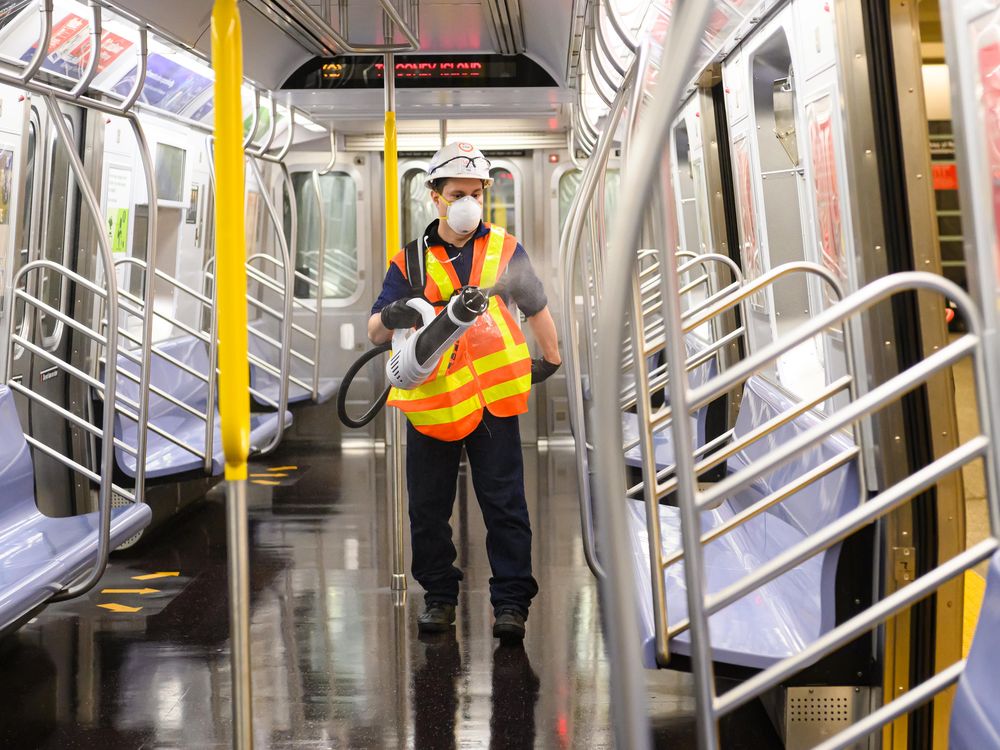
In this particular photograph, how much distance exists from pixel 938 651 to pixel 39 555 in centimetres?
284

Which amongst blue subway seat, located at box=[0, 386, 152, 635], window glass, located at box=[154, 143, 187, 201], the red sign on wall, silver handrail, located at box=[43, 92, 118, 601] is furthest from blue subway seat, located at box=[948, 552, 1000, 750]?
the red sign on wall

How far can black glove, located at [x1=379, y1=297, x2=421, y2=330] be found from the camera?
404 centimetres

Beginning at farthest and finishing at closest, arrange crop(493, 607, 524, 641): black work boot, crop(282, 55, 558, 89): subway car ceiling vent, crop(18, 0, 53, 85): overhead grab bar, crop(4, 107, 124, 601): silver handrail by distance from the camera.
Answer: crop(282, 55, 558, 89): subway car ceiling vent < crop(493, 607, 524, 641): black work boot < crop(4, 107, 124, 601): silver handrail < crop(18, 0, 53, 85): overhead grab bar

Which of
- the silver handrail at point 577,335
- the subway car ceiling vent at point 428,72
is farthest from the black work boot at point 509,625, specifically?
the subway car ceiling vent at point 428,72

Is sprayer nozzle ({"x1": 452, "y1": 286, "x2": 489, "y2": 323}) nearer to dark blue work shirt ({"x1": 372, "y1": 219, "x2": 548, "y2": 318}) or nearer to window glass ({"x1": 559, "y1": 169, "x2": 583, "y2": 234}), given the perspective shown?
dark blue work shirt ({"x1": 372, "y1": 219, "x2": 548, "y2": 318})

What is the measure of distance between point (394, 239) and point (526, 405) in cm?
105

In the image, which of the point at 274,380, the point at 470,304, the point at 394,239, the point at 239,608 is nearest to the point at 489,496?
the point at 470,304

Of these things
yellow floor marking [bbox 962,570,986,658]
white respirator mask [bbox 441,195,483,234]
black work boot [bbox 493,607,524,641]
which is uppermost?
white respirator mask [bbox 441,195,483,234]

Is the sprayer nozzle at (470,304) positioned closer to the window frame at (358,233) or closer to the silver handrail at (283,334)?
the silver handrail at (283,334)

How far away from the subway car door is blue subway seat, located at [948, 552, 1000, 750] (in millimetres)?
4307

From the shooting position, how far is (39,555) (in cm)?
386

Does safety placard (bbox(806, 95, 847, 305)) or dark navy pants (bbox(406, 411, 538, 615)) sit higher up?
safety placard (bbox(806, 95, 847, 305))

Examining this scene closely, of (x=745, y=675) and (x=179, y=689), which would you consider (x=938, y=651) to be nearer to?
(x=745, y=675)

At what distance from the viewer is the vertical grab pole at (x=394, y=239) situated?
467 centimetres
